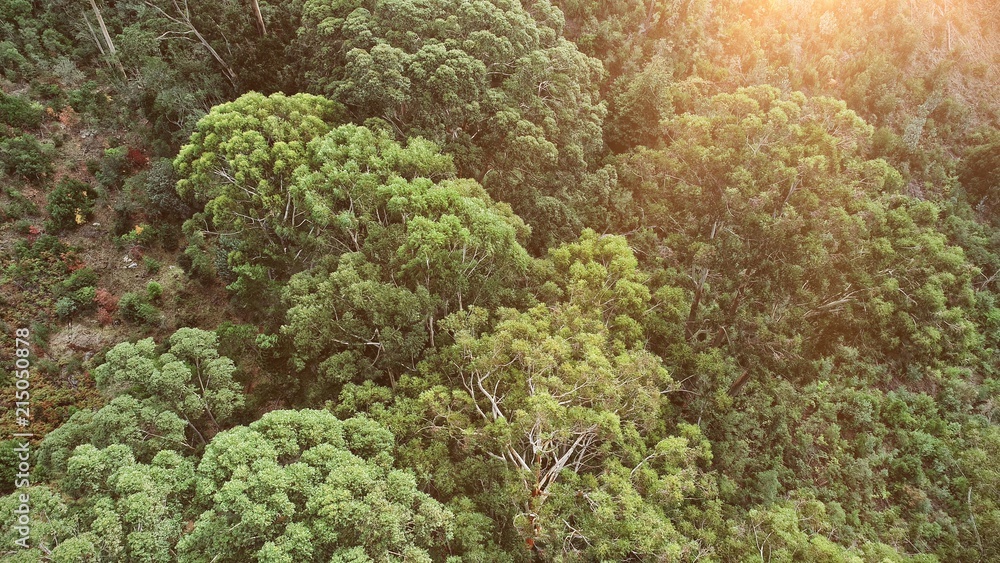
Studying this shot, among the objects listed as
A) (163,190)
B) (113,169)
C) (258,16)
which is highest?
(258,16)

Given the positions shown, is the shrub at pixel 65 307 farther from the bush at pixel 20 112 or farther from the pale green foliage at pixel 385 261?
the pale green foliage at pixel 385 261

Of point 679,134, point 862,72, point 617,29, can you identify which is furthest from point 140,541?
point 862,72

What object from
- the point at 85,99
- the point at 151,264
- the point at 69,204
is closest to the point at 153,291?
the point at 151,264

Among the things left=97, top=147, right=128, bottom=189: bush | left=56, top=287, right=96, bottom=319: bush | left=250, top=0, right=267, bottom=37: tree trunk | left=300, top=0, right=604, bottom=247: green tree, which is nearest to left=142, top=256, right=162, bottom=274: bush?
left=56, top=287, right=96, bottom=319: bush

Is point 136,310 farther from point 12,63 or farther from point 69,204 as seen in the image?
point 12,63

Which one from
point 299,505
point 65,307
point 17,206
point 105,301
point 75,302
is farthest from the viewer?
point 17,206

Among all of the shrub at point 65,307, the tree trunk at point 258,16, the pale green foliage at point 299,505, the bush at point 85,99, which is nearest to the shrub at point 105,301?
the shrub at point 65,307

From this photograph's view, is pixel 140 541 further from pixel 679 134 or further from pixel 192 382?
pixel 679 134
